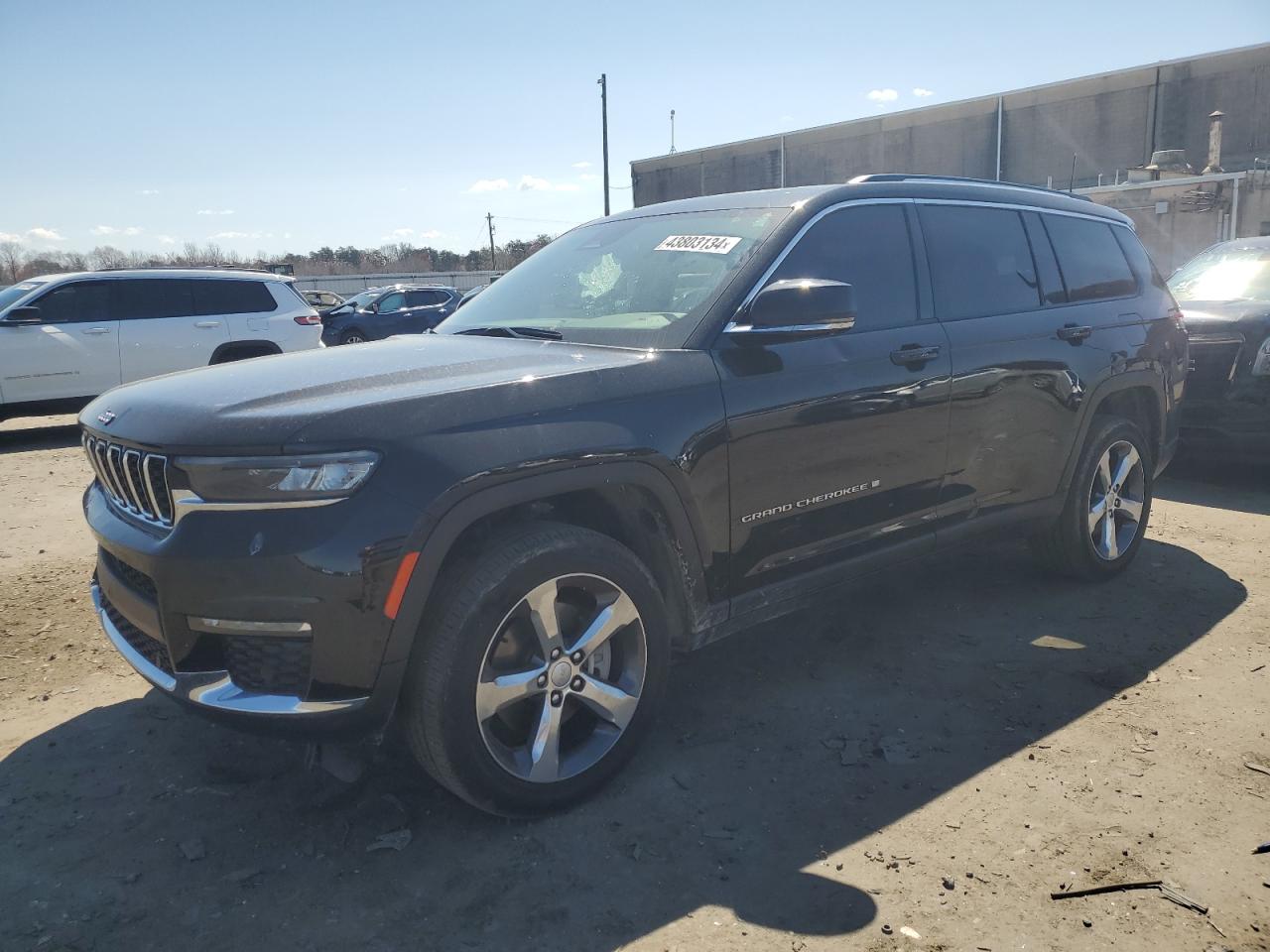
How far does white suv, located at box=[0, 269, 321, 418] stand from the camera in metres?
10.0

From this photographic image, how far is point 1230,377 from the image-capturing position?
6430mm

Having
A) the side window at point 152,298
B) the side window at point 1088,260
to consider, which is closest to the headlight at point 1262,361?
the side window at point 1088,260

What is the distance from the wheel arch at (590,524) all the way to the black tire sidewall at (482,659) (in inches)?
5.0

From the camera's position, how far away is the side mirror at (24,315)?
993cm

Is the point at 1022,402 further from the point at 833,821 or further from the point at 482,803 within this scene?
the point at 482,803

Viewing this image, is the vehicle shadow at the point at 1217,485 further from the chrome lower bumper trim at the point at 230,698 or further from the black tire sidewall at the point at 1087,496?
the chrome lower bumper trim at the point at 230,698

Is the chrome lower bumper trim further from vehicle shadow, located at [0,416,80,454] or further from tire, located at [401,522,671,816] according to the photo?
vehicle shadow, located at [0,416,80,454]

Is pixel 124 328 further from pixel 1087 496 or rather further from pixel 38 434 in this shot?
pixel 1087 496

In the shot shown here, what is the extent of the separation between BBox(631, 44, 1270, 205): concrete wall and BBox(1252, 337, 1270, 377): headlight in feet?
130

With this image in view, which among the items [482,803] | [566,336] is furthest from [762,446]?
[482,803]

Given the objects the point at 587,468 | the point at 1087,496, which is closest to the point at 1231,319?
the point at 1087,496

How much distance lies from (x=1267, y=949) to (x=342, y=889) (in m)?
2.33

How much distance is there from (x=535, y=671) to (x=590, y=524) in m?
0.54

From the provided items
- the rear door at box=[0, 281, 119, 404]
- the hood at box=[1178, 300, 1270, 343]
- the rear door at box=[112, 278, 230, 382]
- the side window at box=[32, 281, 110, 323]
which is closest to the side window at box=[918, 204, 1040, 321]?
the hood at box=[1178, 300, 1270, 343]
